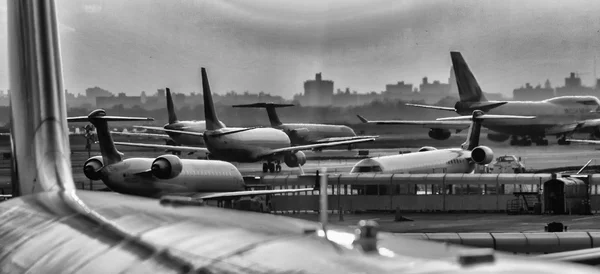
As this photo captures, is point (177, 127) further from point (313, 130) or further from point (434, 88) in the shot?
point (434, 88)

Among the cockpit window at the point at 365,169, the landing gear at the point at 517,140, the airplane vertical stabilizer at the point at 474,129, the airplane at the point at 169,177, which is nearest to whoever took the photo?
the airplane at the point at 169,177

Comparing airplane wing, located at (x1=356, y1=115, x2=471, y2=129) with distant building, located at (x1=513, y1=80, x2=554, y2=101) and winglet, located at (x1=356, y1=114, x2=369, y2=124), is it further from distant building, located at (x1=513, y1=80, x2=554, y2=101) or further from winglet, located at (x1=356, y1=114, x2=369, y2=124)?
distant building, located at (x1=513, y1=80, x2=554, y2=101)

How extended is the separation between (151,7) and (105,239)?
74781 millimetres

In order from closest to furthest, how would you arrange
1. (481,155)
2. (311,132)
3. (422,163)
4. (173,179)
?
1. (173,179)
2. (422,163)
3. (481,155)
4. (311,132)

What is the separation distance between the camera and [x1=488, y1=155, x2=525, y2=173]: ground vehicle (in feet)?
207

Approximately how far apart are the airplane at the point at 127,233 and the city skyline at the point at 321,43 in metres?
61.3

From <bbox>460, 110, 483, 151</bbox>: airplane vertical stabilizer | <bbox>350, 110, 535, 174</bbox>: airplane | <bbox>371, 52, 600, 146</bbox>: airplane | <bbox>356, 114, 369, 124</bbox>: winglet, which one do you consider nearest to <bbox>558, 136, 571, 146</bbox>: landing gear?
<bbox>371, 52, 600, 146</bbox>: airplane

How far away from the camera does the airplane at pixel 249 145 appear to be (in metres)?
60.4

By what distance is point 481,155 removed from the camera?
58875 millimetres

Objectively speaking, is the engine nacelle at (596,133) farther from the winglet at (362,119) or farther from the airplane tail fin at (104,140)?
the airplane tail fin at (104,140)

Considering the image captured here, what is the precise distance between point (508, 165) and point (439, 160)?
644 cm

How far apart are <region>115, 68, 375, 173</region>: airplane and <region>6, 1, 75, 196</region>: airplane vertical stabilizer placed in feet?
171

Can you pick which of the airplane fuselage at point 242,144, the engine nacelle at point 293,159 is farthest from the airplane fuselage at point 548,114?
the airplane fuselage at point 242,144

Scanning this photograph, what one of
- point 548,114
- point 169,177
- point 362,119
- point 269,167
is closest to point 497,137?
point 548,114
